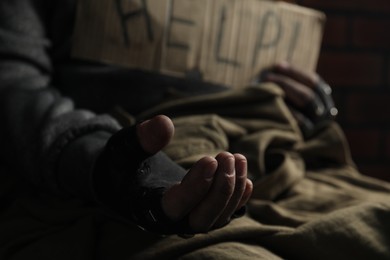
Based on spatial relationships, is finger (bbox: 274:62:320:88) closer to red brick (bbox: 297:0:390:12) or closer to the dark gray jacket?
the dark gray jacket

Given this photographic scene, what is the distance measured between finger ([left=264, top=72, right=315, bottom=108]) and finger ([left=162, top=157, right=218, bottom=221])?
2.00 feet

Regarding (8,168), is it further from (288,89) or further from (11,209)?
(288,89)

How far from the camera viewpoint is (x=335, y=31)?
65.4 inches

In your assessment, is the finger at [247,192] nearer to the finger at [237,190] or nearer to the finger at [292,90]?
the finger at [237,190]

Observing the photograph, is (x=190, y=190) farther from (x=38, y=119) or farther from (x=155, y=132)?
(x=38, y=119)

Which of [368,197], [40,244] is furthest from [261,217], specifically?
[40,244]

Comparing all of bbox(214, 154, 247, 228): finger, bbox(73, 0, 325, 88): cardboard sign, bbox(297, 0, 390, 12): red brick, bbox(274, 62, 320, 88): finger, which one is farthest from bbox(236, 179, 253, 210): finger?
bbox(297, 0, 390, 12): red brick

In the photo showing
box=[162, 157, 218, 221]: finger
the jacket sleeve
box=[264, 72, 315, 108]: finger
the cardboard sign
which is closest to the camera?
box=[162, 157, 218, 221]: finger

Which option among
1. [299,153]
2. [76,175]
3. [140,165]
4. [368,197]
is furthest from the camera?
[299,153]

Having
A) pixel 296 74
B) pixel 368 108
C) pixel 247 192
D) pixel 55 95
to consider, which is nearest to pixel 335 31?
pixel 368 108

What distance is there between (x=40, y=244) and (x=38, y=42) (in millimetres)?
427

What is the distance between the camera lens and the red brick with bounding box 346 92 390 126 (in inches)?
66.6

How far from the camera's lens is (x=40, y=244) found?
2.23 ft

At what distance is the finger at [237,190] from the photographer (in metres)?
0.57
